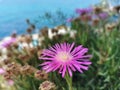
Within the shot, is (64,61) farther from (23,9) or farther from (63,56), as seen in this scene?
(23,9)

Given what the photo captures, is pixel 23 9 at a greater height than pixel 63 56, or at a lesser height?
greater

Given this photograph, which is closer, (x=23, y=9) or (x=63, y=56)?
(x=63, y=56)

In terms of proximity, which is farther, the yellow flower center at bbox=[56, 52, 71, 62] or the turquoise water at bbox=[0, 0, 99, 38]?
the turquoise water at bbox=[0, 0, 99, 38]

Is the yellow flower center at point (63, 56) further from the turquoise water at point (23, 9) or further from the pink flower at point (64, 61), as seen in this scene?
the turquoise water at point (23, 9)

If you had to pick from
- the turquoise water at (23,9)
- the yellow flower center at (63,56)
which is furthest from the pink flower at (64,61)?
the turquoise water at (23,9)

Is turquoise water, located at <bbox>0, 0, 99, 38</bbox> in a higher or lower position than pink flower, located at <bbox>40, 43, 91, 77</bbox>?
higher

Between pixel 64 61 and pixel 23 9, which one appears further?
pixel 23 9

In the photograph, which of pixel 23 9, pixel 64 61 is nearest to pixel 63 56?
pixel 64 61

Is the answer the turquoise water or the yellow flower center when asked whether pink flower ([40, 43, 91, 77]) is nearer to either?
the yellow flower center

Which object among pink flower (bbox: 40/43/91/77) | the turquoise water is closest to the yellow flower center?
pink flower (bbox: 40/43/91/77)

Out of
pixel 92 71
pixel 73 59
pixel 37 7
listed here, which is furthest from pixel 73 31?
pixel 37 7
